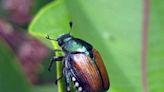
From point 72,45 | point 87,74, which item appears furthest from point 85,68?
point 72,45

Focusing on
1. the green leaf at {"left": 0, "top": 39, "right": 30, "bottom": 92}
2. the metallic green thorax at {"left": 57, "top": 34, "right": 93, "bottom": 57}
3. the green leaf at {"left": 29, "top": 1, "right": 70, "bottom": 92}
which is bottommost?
the green leaf at {"left": 0, "top": 39, "right": 30, "bottom": 92}

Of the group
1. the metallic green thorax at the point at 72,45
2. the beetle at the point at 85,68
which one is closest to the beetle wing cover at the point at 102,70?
the beetle at the point at 85,68

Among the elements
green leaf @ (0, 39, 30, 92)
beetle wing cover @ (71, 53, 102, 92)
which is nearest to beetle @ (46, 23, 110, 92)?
beetle wing cover @ (71, 53, 102, 92)

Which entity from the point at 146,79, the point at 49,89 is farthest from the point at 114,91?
the point at 49,89

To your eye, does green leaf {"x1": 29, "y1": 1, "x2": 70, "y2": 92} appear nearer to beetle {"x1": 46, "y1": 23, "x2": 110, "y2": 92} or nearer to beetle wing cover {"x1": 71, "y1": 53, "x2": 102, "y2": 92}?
beetle {"x1": 46, "y1": 23, "x2": 110, "y2": 92}

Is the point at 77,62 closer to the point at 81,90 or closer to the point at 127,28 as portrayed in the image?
the point at 81,90

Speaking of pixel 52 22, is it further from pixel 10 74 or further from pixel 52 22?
pixel 10 74
